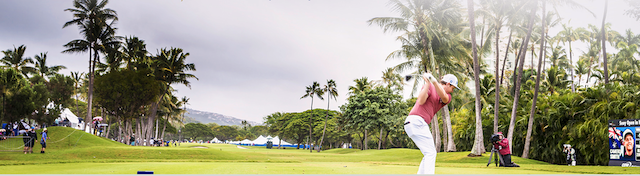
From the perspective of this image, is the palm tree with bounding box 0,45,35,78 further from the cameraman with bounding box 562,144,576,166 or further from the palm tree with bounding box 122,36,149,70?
the cameraman with bounding box 562,144,576,166

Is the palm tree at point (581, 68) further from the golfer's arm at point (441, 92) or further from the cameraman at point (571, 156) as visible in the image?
the golfer's arm at point (441, 92)

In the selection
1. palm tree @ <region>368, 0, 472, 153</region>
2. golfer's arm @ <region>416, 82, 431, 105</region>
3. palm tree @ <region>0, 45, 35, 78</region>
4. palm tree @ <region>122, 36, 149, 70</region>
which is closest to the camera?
golfer's arm @ <region>416, 82, 431, 105</region>

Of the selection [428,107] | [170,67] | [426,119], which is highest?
[170,67]

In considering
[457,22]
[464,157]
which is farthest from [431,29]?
[464,157]

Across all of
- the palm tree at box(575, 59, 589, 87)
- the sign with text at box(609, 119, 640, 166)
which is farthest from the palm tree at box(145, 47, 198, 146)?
the palm tree at box(575, 59, 589, 87)

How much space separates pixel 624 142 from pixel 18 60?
2478 inches

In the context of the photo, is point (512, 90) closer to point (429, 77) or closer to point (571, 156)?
point (571, 156)

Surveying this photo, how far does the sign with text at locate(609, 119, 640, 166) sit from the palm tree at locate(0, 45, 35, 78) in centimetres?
6184

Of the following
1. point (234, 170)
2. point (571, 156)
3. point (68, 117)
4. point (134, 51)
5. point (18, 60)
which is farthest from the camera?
point (68, 117)

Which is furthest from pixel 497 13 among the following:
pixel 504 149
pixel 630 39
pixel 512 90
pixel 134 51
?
pixel 134 51

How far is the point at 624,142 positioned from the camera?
665 inches

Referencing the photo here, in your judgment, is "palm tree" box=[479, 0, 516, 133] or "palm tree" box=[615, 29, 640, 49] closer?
"palm tree" box=[479, 0, 516, 133]

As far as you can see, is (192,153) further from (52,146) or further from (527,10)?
(527,10)

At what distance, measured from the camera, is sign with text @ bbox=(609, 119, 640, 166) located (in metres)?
16.3
